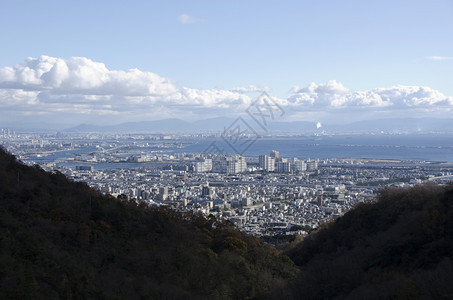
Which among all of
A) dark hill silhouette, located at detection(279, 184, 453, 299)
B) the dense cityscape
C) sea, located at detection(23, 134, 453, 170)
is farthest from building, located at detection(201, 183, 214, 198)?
dark hill silhouette, located at detection(279, 184, 453, 299)

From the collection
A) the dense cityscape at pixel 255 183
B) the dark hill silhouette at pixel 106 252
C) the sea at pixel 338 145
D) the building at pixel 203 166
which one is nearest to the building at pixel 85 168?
the dense cityscape at pixel 255 183

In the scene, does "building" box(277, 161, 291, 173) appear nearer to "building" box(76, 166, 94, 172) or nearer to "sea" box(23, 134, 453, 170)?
"sea" box(23, 134, 453, 170)

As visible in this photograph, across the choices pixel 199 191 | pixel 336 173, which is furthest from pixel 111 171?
pixel 336 173

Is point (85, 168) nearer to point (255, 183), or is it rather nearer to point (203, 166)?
point (203, 166)

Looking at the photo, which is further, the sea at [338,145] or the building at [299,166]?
the sea at [338,145]

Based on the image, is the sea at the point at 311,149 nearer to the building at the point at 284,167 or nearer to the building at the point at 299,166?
the building at the point at 284,167

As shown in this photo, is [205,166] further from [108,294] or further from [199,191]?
[108,294]
